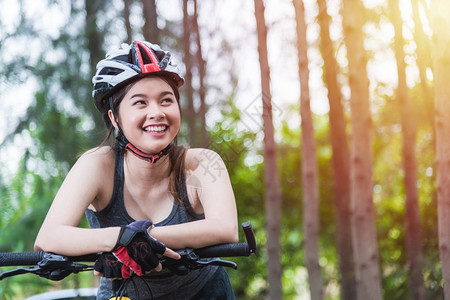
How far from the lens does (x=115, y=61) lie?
2.29 meters

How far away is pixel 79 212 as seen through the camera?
2.16 m

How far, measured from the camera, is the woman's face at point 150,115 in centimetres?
220

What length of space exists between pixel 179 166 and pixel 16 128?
14.0ft

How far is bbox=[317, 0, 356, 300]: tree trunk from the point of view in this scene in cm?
672

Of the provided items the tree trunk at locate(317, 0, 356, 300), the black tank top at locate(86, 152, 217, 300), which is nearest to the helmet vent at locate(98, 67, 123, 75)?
the black tank top at locate(86, 152, 217, 300)

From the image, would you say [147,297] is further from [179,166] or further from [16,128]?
[16,128]

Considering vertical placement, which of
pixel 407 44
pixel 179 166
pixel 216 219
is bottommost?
pixel 216 219

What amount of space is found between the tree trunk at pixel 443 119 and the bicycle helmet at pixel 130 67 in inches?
58.8

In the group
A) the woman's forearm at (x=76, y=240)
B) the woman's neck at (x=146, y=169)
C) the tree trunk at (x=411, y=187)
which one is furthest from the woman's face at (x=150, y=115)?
the tree trunk at (x=411, y=187)

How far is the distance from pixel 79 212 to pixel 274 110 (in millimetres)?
2733

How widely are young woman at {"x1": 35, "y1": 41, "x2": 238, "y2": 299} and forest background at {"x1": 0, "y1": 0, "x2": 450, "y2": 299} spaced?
132 cm

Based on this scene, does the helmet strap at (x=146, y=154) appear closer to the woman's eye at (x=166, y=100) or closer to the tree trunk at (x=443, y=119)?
the woman's eye at (x=166, y=100)

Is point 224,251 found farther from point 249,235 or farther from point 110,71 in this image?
point 110,71

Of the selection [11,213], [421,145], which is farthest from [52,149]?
[421,145]
